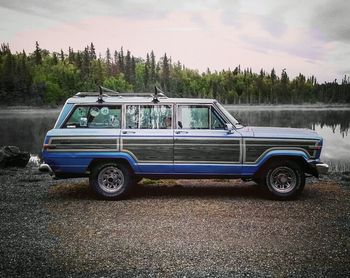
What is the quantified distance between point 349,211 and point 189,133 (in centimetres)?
372

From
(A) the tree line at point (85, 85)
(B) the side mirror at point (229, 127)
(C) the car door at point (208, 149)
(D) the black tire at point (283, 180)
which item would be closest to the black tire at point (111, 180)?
(C) the car door at point (208, 149)

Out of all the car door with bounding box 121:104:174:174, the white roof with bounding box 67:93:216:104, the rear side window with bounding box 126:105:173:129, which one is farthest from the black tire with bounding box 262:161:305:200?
the rear side window with bounding box 126:105:173:129

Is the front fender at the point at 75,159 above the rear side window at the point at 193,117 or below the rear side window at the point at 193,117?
below

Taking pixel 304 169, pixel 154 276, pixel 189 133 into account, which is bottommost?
pixel 154 276

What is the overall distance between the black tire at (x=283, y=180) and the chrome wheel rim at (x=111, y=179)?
3261 mm

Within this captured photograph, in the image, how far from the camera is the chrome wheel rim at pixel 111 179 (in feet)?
29.1

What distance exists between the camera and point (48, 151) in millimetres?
8789

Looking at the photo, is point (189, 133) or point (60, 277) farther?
point (189, 133)

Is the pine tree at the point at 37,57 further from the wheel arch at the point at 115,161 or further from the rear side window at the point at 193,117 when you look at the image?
the rear side window at the point at 193,117

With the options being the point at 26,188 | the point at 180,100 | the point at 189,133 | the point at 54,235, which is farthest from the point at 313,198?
the point at 26,188

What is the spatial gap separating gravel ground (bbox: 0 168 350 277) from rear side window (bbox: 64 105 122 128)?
68.8 inches

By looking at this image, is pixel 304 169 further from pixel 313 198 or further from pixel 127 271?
pixel 127 271

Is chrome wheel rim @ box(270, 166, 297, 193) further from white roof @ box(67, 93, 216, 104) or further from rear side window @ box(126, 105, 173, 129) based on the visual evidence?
rear side window @ box(126, 105, 173, 129)

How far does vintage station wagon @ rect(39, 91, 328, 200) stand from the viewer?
874 centimetres
